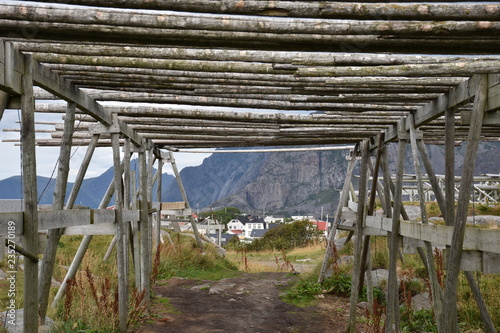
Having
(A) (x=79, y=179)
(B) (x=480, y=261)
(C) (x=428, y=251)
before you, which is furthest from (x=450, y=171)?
(A) (x=79, y=179)

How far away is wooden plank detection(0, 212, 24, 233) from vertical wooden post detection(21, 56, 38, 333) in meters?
0.06

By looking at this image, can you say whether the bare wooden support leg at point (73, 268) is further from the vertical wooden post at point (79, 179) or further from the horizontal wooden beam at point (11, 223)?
the horizontal wooden beam at point (11, 223)

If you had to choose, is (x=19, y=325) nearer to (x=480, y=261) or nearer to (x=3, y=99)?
(x=3, y=99)

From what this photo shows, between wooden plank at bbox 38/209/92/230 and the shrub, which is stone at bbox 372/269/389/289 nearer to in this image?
wooden plank at bbox 38/209/92/230

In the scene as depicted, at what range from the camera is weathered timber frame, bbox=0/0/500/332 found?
11.7ft

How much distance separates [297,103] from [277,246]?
23101 mm

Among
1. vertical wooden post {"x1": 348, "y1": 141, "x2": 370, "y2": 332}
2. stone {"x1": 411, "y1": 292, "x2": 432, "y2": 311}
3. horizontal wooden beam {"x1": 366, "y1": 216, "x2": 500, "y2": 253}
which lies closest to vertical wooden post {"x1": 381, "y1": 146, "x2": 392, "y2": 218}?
vertical wooden post {"x1": 348, "y1": 141, "x2": 370, "y2": 332}

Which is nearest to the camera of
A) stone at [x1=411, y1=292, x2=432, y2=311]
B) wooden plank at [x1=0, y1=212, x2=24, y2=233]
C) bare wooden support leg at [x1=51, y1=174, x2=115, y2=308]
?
wooden plank at [x1=0, y1=212, x2=24, y2=233]

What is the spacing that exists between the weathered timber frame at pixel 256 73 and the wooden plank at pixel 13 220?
0.05ft

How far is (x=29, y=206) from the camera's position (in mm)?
4336

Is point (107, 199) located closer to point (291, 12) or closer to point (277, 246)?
point (291, 12)

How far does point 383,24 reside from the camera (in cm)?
357

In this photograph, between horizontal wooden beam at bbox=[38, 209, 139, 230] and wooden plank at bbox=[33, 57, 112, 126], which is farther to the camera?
wooden plank at bbox=[33, 57, 112, 126]

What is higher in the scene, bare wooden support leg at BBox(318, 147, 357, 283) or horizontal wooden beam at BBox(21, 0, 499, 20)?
horizontal wooden beam at BBox(21, 0, 499, 20)
